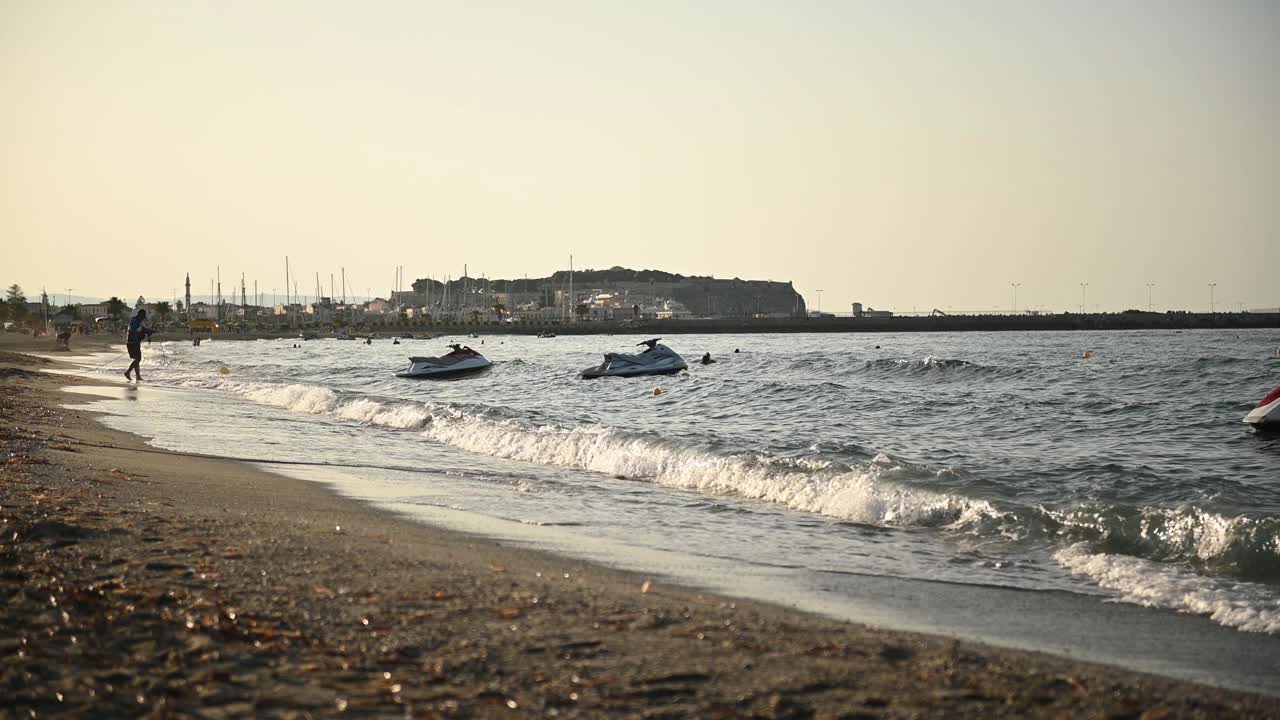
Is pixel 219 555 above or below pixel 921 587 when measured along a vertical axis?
above

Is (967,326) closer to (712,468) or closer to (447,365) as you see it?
(447,365)

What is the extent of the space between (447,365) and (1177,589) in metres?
48.3

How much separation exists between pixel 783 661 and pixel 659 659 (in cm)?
69

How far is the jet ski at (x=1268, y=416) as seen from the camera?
20891 mm

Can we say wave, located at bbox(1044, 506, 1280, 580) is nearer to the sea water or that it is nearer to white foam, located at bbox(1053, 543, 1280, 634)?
the sea water

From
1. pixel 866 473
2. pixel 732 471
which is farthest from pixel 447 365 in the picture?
pixel 866 473

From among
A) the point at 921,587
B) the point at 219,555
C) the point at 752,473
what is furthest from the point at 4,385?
the point at 921,587

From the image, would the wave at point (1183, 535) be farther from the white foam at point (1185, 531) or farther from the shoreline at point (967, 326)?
the shoreline at point (967, 326)

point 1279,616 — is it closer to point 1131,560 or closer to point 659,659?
point 1131,560

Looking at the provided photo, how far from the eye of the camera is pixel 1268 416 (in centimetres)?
2106

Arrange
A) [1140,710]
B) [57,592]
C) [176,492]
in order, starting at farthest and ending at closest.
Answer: [176,492] → [57,592] → [1140,710]

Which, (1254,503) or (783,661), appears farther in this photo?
(1254,503)

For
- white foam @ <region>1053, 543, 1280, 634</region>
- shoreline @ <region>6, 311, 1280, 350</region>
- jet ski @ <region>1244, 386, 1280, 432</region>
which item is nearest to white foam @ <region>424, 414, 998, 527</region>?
white foam @ <region>1053, 543, 1280, 634</region>

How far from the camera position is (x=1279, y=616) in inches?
A: 308
